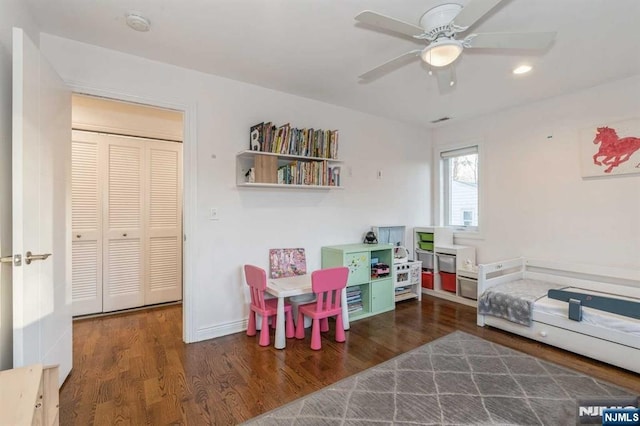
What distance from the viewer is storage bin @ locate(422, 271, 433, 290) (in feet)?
14.4

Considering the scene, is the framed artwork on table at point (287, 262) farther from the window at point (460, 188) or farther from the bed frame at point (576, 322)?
the window at point (460, 188)

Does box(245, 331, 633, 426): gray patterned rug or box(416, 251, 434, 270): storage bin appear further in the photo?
box(416, 251, 434, 270): storage bin

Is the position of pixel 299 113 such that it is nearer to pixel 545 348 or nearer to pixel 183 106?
pixel 183 106

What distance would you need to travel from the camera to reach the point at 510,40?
1810mm

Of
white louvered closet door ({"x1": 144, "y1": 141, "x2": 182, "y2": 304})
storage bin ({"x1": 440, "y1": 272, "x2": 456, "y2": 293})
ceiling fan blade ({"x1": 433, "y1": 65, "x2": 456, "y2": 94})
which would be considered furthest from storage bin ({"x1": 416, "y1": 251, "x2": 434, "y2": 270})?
white louvered closet door ({"x1": 144, "y1": 141, "x2": 182, "y2": 304})

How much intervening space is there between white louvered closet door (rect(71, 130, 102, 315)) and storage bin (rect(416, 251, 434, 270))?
4219 millimetres

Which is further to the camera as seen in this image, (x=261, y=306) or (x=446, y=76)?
(x=261, y=306)

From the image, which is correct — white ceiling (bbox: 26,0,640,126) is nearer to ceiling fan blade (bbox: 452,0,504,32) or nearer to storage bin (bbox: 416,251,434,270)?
ceiling fan blade (bbox: 452,0,504,32)

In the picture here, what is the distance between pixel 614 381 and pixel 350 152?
3.19 metres

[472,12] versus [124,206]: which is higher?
[472,12]

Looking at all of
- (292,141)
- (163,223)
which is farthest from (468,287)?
(163,223)

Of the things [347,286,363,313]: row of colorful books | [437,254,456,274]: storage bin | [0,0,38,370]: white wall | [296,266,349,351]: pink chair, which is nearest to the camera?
[0,0,38,370]: white wall

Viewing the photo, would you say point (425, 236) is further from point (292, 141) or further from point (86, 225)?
point (86, 225)

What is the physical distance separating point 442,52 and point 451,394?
2.24 metres
